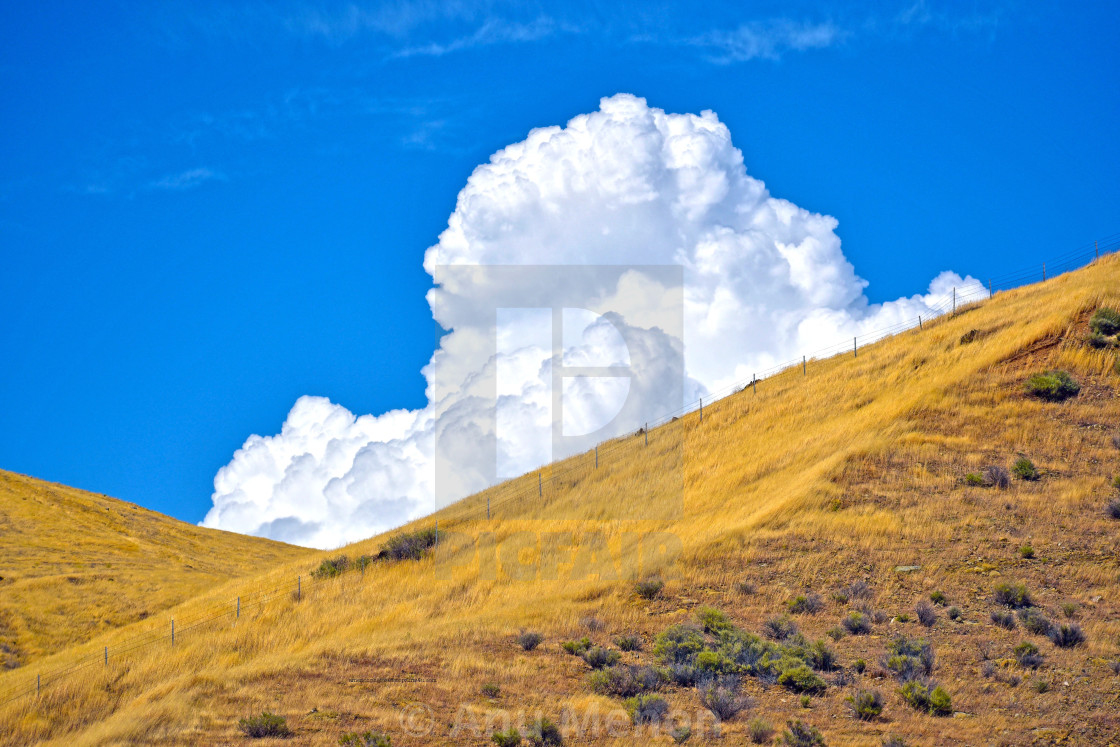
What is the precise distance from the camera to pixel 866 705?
1605 centimetres

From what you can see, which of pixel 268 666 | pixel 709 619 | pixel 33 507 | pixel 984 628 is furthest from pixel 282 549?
pixel 984 628

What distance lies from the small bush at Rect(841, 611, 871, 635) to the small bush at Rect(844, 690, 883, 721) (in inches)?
146

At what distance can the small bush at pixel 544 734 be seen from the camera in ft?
49.4

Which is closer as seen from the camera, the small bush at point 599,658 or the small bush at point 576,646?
the small bush at point 599,658

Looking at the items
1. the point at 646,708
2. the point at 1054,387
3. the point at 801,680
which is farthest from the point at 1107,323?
the point at 646,708

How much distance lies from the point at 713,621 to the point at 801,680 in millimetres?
3684

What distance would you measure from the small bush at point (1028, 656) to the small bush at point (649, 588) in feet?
29.6

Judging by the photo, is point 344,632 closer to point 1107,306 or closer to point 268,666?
point 268,666

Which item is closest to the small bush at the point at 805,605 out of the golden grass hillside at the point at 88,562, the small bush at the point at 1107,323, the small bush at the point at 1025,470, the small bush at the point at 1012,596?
the small bush at the point at 1012,596

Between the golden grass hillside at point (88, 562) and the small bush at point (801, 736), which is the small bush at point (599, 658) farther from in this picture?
the golden grass hillside at point (88, 562)

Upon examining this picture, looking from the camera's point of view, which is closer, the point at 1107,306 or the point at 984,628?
the point at 984,628

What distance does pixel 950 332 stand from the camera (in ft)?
131

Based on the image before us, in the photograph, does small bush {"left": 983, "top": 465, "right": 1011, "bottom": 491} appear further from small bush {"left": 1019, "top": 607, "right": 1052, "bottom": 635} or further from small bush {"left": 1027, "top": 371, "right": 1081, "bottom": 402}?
small bush {"left": 1019, "top": 607, "right": 1052, "bottom": 635}

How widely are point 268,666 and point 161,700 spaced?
2.73 m
